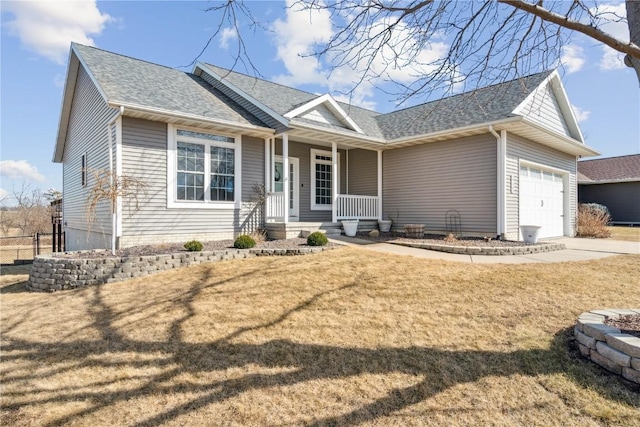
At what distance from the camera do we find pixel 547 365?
3.32 meters

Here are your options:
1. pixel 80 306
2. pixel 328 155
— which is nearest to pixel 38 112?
pixel 328 155

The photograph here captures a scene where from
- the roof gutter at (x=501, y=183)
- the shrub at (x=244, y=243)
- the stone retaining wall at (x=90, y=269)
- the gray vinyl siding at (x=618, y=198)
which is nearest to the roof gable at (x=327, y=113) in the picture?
the roof gutter at (x=501, y=183)

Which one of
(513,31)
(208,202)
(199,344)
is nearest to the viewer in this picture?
(199,344)

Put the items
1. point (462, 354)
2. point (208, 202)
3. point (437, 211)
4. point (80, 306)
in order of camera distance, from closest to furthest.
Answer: point (462, 354) < point (80, 306) < point (208, 202) < point (437, 211)

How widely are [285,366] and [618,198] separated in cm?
2620

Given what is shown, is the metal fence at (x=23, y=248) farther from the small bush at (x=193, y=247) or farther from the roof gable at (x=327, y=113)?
the roof gable at (x=327, y=113)

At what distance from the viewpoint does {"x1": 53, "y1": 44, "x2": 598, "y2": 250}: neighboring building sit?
28.5 feet

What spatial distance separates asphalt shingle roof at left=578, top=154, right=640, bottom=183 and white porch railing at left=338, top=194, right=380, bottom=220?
17.4 m

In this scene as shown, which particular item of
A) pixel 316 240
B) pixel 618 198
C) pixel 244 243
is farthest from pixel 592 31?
pixel 618 198

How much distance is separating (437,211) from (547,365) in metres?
8.30

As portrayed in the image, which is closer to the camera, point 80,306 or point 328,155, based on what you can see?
point 80,306

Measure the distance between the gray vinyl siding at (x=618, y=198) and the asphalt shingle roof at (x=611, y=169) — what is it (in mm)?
536

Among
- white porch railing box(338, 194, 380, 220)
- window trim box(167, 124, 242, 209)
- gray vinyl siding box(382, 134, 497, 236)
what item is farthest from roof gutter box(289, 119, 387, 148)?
white porch railing box(338, 194, 380, 220)

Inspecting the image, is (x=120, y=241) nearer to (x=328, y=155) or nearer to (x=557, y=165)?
(x=328, y=155)
